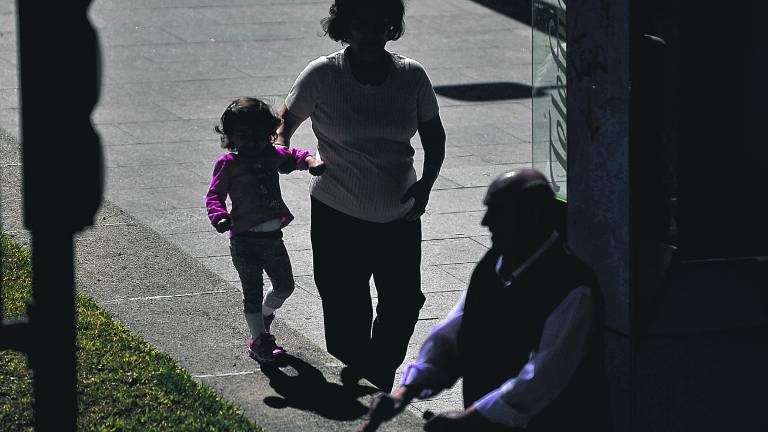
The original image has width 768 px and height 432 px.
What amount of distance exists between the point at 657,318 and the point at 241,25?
1173 centimetres

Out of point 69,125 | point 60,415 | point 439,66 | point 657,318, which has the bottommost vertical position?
point 439,66

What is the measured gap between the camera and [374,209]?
19.9ft

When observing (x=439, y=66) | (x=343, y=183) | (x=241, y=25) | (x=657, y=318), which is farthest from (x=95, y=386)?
(x=241, y=25)

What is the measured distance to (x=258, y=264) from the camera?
21.4 ft

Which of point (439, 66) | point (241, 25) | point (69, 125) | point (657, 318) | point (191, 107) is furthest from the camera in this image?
point (241, 25)

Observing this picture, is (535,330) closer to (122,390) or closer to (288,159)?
(288,159)

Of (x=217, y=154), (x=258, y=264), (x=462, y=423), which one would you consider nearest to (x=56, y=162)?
(x=462, y=423)

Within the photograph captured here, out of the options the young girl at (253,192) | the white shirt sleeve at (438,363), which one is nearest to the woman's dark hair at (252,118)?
the young girl at (253,192)

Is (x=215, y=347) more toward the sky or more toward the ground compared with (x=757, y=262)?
more toward the ground

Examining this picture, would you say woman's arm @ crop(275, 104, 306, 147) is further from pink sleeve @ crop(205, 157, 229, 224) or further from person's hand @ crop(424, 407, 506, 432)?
person's hand @ crop(424, 407, 506, 432)

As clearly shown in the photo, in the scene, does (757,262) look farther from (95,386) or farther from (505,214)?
(95,386)

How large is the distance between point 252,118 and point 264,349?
1172 millimetres

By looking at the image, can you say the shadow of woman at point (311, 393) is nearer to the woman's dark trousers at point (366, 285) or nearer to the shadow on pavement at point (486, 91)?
the woman's dark trousers at point (366, 285)

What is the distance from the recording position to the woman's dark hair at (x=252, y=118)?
6.21 meters
